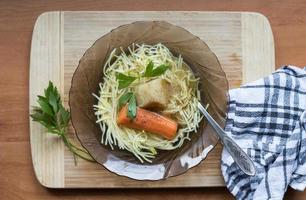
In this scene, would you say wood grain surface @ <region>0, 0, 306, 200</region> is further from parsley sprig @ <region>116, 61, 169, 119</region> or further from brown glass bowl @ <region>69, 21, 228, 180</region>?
parsley sprig @ <region>116, 61, 169, 119</region>

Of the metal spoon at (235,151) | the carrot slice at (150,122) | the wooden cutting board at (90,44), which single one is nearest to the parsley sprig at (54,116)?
the wooden cutting board at (90,44)

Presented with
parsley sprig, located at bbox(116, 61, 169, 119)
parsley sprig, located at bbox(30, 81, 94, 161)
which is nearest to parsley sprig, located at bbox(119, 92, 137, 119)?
parsley sprig, located at bbox(116, 61, 169, 119)

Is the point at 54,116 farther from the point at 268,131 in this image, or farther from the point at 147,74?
the point at 268,131

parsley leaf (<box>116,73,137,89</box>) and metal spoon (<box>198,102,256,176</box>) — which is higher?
parsley leaf (<box>116,73,137,89</box>)

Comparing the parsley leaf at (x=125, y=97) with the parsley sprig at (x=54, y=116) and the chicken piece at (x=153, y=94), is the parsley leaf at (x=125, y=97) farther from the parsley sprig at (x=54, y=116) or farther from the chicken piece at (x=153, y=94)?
the parsley sprig at (x=54, y=116)

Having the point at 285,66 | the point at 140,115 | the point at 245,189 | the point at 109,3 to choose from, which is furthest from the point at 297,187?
the point at 109,3

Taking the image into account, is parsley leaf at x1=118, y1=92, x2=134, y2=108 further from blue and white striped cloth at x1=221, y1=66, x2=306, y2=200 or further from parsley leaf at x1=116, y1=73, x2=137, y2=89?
blue and white striped cloth at x1=221, y1=66, x2=306, y2=200

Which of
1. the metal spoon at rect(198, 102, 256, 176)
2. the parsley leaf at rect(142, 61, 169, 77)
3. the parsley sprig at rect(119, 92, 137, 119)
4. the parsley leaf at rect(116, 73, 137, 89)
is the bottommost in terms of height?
the metal spoon at rect(198, 102, 256, 176)
